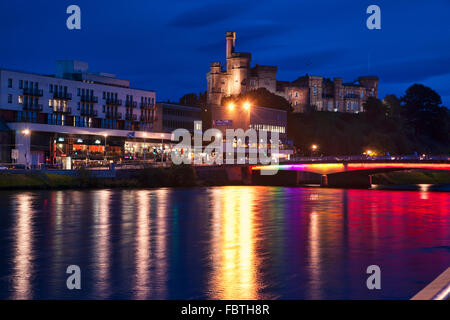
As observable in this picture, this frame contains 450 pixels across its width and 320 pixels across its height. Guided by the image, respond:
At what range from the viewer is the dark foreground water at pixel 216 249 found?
75.9 feet

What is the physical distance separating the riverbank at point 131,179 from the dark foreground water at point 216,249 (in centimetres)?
1638

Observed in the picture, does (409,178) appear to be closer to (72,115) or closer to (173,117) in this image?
(173,117)

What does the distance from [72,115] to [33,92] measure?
367 inches

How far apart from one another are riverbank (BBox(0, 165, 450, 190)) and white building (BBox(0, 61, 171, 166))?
357 inches

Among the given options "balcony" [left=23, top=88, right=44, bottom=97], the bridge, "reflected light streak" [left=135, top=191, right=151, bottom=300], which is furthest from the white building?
"reflected light streak" [left=135, top=191, right=151, bottom=300]

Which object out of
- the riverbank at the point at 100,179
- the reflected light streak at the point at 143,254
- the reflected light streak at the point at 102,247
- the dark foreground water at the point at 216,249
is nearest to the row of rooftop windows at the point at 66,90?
the riverbank at the point at 100,179

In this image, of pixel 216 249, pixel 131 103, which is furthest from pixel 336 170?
pixel 216 249

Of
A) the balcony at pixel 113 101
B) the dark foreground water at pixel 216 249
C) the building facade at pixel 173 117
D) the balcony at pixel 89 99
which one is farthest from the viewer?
the building facade at pixel 173 117

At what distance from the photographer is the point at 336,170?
111 metres

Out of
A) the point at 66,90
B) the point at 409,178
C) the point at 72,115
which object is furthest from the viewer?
the point at 409,178

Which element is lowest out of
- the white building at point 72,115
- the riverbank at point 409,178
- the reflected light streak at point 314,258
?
the reflected light streak at point 314,258

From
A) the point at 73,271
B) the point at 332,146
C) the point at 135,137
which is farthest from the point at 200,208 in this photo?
the point at 332,146

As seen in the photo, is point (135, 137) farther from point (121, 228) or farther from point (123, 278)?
point (123, 278)

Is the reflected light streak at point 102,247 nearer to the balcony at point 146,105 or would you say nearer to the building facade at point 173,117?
the balcony at point 146,105
